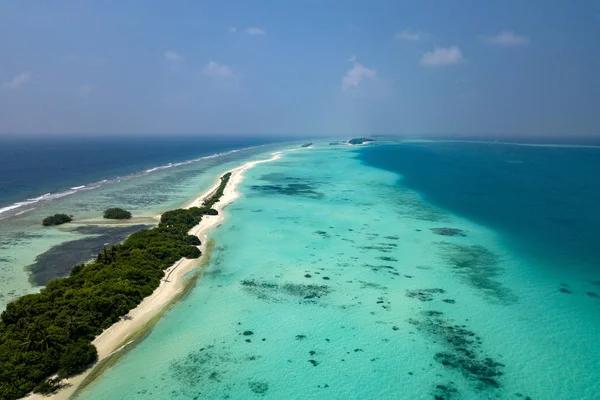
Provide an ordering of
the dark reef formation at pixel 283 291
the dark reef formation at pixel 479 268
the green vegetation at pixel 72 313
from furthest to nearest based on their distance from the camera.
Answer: the dark reef formation at pixel 479 268 → the dark reef formation at pixel 283 291 → the green vegetation at pixel 72 313

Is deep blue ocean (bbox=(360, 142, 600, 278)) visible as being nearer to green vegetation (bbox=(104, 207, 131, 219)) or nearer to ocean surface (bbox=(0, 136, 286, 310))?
ocean surface (bbox=(0, 136, 286, 310))

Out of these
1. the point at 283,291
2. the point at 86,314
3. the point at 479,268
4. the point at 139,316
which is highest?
the point at 86,314

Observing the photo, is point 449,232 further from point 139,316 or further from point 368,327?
point 139,316

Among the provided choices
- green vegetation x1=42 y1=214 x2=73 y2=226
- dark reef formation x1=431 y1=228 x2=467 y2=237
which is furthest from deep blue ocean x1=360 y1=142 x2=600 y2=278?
green vegetation x1=42 y1=214 x2=73 y2=226

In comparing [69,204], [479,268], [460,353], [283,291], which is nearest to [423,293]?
[460,353]

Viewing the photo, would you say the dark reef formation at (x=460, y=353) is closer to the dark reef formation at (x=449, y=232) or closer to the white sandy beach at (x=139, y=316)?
the white sandy beach at (x=139, y=316)

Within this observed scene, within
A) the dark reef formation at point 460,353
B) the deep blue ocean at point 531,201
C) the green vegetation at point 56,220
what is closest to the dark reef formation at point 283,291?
the dark reef formation at point 460,353
